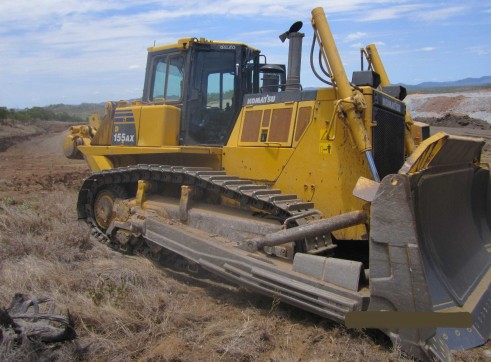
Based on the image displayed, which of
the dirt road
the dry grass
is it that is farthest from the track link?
the dirt road

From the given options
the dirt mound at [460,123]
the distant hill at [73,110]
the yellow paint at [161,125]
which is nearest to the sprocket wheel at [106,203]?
the yellow paint at [161,125]

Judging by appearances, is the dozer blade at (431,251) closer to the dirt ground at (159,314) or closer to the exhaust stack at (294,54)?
the dirt ground at (159,314)

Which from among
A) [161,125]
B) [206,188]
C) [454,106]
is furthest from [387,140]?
[454,106]

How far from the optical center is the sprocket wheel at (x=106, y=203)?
732 cm

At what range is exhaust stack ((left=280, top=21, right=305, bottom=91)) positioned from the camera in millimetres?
5795

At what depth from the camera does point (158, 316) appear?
176 inches

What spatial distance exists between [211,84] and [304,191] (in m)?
2.23

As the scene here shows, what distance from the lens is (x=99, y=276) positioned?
17.1ft

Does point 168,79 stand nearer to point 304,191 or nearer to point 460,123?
point 304,191

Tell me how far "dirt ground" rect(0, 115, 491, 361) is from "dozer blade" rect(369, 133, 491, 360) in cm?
25

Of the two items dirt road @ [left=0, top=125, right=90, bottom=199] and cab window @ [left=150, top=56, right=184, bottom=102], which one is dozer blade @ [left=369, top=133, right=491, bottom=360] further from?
dirt road @ [left=0, top=125, right=90, bottom=199]

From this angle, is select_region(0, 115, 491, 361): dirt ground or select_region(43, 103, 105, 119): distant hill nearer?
select_region(0, 115, 491, 361): dirt ground

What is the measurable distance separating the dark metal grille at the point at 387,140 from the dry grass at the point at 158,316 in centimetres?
189

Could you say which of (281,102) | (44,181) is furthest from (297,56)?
(44,181)
